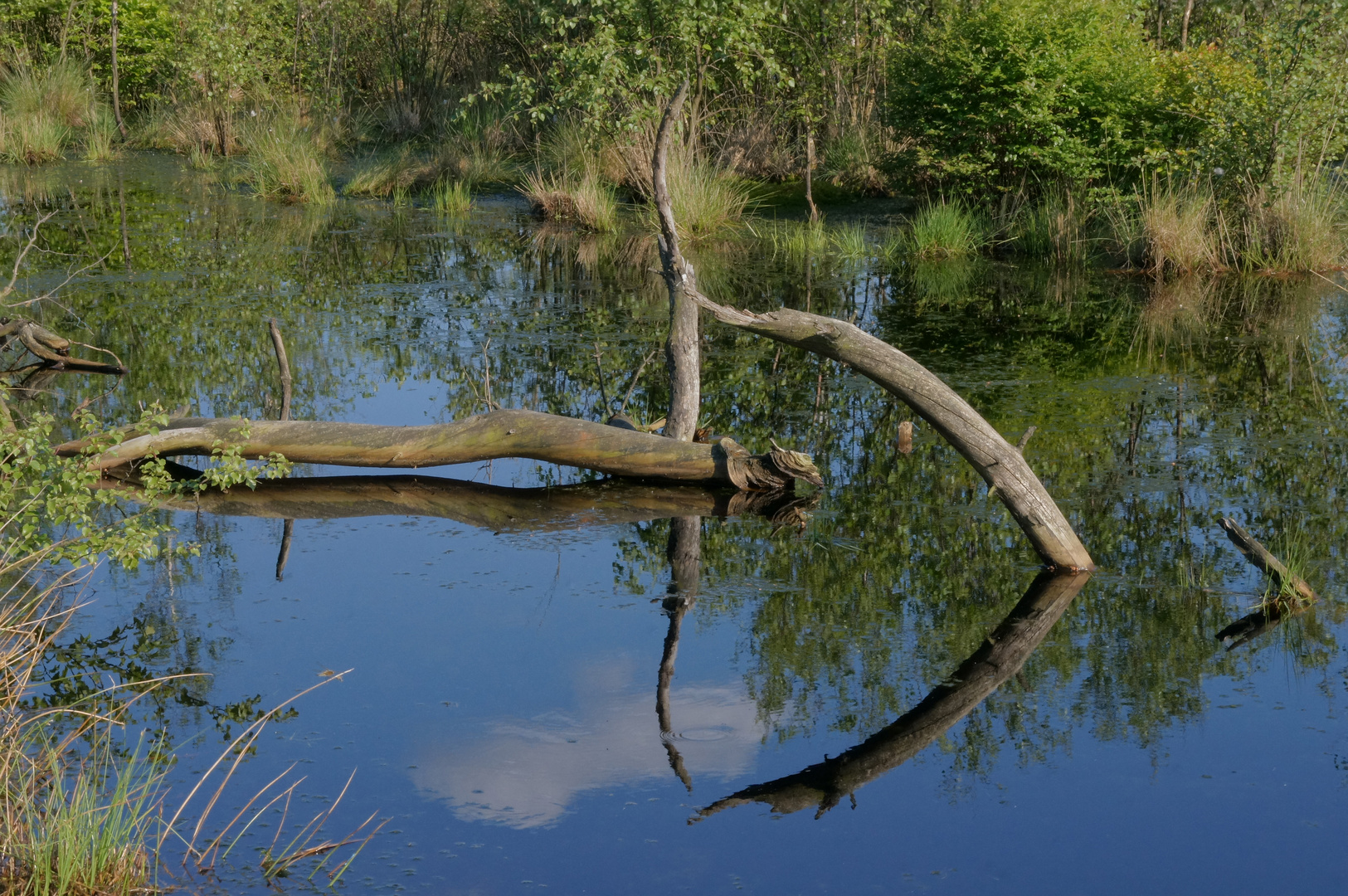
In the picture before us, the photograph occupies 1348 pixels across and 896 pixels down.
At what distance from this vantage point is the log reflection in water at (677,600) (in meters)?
4.65

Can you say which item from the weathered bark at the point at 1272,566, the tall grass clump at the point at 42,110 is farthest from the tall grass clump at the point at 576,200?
the weathered bark at the point at 1272,566

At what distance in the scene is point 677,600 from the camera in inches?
236

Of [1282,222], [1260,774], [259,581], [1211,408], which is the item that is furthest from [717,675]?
[1282,222]

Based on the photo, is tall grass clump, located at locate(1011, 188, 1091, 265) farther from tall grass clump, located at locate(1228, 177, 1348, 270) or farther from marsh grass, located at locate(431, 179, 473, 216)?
marsh grass, located at locate(431, 179, 473, 216)

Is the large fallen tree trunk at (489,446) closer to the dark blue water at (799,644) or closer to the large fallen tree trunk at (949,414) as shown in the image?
the dark blue water at (799,644)

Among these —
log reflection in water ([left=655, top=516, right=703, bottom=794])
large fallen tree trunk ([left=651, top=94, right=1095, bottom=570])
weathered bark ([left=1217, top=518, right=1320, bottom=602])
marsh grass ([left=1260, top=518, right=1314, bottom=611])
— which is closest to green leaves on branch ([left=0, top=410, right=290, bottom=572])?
log reflection in water ([left=655, top=516, right=703, bottom=794])

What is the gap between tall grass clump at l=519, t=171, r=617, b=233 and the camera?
16.8 metres

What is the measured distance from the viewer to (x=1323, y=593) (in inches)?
229

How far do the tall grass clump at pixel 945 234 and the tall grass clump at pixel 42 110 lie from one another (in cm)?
1462

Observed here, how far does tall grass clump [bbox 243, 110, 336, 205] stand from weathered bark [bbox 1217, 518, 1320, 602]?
1557 centimetres

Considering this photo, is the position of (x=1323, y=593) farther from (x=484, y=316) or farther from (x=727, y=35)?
(x=727, y=35)

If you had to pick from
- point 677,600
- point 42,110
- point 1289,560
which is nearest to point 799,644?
point 677,600

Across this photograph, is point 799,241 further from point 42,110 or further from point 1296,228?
point 42,110

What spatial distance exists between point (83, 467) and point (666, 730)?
8.39 ft
